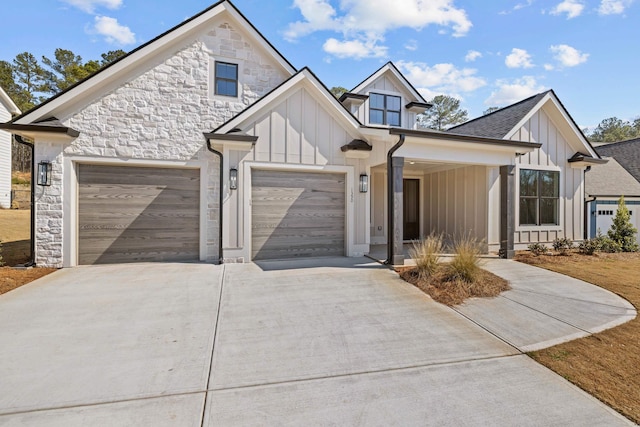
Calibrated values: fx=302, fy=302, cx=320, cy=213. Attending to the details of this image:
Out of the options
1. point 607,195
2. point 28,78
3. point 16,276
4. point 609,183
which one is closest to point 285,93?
point 16,276

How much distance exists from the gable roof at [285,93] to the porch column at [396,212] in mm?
1724

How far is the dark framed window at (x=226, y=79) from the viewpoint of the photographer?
8.64 metres

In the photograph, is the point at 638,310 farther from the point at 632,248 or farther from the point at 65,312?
the point at 65,312

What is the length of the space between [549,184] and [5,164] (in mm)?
26483

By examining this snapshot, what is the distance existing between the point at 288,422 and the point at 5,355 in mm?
3242

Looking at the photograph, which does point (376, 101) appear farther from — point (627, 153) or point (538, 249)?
point (627, 153)

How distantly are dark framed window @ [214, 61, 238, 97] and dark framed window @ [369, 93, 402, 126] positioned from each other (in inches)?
225

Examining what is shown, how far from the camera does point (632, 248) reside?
32.7 ft

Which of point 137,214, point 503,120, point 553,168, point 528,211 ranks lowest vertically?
point 137,214

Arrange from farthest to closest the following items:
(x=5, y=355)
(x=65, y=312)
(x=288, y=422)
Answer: (x=65, y=312), (x=5, y=355), (x=288, y=422)

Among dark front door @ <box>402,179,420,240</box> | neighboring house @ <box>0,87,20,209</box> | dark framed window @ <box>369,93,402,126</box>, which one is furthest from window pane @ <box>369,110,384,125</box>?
neighboring house @ <box>0,87,20,209</box>

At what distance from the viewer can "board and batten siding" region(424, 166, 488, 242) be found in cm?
922

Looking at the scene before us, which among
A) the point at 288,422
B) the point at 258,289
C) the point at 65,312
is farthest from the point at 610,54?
the point at 65,312

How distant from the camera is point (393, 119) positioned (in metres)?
12.6
